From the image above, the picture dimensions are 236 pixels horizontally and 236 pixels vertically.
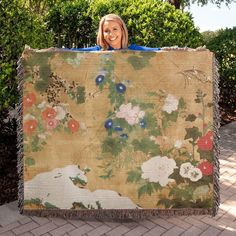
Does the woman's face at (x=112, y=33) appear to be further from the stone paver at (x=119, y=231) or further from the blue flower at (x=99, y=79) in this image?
the stone paver at (x=119, y=231)

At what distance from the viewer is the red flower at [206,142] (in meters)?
3.42

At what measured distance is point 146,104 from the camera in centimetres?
343

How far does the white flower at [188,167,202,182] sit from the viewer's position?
3.45 metres

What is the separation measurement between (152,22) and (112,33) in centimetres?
351

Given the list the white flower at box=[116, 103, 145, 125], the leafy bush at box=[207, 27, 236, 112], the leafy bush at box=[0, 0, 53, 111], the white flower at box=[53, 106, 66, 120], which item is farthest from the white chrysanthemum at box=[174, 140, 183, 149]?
Answer: the leafy bush at box=[207, 27, 236, 112]

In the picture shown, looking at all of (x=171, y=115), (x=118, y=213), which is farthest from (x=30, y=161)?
(x=171, y=115)

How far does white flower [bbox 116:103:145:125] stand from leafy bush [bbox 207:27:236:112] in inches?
264

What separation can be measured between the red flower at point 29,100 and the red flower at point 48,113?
151 millimetres

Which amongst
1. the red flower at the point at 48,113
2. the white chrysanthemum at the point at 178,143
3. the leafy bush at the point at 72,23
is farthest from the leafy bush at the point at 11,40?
the white chrysanthemum at the point at 178,143

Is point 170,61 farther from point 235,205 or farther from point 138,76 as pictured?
point 235,205

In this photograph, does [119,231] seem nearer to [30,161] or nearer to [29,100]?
[30,161]

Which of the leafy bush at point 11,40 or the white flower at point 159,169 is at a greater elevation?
the leafy bush at point 11,40

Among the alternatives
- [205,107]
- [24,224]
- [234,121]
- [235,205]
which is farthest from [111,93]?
[234,121]

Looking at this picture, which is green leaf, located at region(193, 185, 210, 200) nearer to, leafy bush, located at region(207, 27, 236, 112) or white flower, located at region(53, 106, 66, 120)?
white flower, located at region(53, 106, 66, 120)
